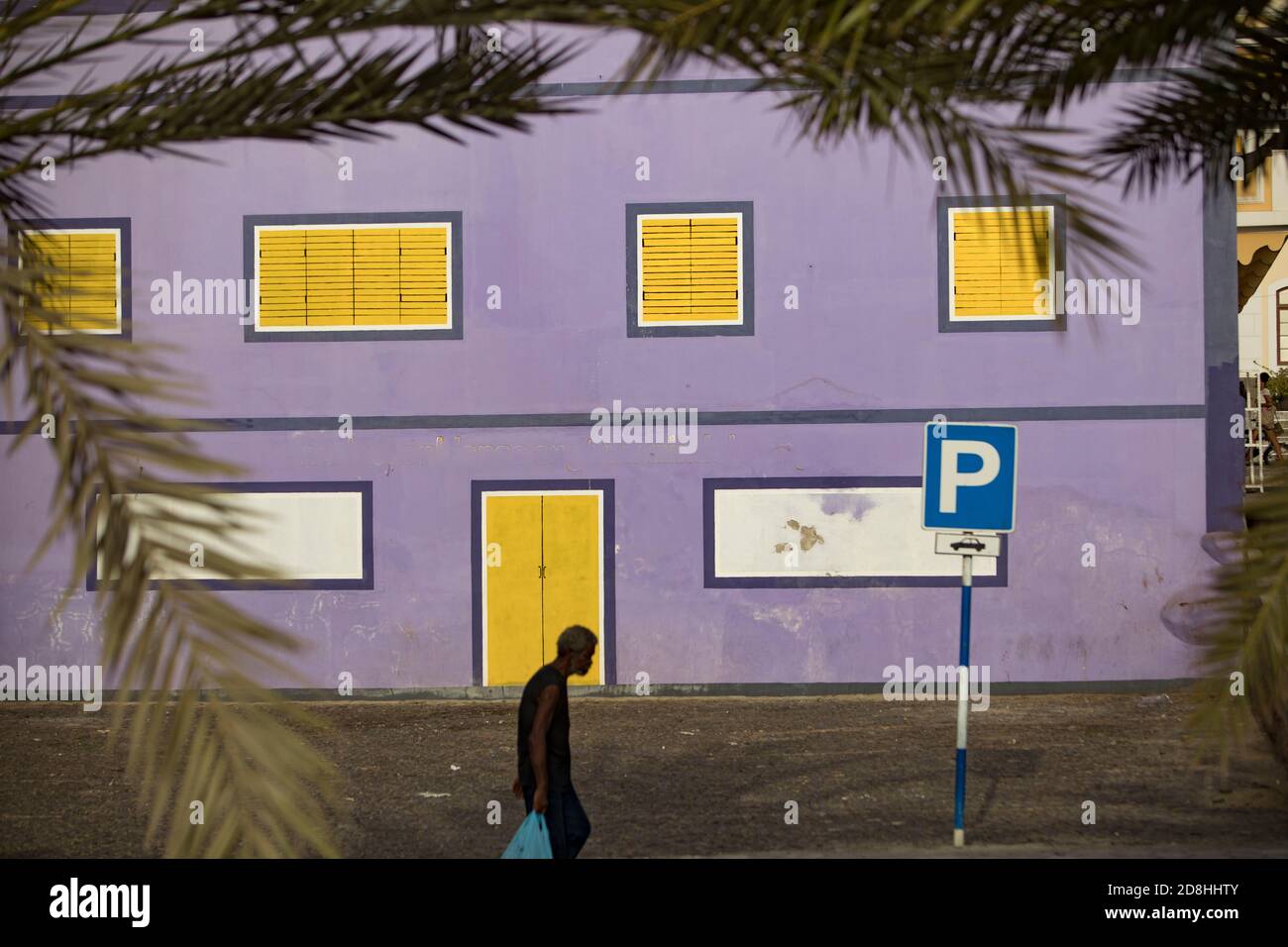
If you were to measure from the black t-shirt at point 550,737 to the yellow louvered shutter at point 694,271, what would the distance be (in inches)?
355

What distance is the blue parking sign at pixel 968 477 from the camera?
9930 millimetres

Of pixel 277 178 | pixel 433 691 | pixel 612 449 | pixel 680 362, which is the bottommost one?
pixel 433 691

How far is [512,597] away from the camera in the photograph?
16453 mm

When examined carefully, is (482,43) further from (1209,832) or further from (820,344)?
(820,344)

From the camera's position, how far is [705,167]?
16609 millimetres

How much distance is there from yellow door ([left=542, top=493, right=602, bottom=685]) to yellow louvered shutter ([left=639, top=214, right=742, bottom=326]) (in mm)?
2345

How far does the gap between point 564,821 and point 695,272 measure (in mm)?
9584

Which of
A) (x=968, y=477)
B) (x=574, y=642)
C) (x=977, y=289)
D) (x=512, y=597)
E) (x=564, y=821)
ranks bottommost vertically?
(x=564, y=821)

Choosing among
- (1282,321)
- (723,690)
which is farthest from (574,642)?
(1282,321)

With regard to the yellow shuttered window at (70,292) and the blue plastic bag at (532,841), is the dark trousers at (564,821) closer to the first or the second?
the blue plastic bag at (532,841)

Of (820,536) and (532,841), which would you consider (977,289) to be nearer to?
(820,536)

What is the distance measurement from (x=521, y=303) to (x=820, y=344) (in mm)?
3521

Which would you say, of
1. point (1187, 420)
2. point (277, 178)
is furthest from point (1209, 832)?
point (277, 178)

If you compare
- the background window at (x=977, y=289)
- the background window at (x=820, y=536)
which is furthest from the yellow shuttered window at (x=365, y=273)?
the background window at (x=977, y=289)
